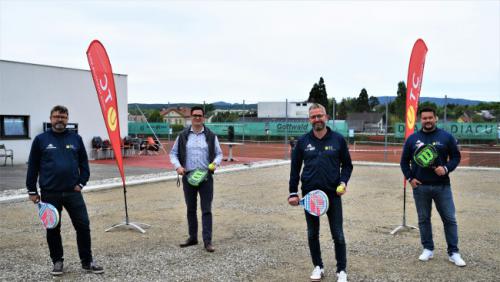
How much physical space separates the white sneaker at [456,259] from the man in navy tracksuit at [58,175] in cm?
377

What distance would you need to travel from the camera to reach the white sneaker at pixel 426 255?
5.34 meters

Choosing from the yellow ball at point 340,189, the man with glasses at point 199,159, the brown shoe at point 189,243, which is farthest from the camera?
the brown shoe at point 189,243

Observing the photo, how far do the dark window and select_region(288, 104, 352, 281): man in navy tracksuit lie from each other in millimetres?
15138

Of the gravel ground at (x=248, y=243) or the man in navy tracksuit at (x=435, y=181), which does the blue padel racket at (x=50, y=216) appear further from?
the man in navy tracksuit at (x=435, y=181)

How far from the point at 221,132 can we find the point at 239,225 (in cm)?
2550

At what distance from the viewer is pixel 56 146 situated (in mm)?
4730

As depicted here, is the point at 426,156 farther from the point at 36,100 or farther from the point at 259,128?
the point at 259,128

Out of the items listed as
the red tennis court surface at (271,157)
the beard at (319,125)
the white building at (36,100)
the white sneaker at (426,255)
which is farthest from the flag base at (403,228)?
the white building at (36,100)

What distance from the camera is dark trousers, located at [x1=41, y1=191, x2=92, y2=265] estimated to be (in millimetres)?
4766

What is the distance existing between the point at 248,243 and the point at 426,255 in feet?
7.13

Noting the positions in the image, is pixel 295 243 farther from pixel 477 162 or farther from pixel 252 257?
pixel 477 162

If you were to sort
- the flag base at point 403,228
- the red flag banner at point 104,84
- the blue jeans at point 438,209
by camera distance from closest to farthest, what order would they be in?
the blue jeans at point 438,209 < the red flag banner at point 104,84 < the flag base at point 403,228

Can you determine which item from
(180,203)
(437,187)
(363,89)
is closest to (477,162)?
(180,203)

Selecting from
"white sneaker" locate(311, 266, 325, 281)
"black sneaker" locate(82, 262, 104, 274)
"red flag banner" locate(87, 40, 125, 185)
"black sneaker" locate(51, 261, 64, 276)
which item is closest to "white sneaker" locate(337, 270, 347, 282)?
"white sneaker" locate(311, 266, 325, 281)
